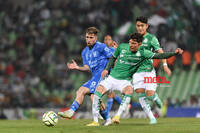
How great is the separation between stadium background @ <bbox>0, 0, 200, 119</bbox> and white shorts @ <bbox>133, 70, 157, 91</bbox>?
32.3 feet

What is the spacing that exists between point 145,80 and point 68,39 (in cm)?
1408

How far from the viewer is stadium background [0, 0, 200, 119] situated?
21.9 metres

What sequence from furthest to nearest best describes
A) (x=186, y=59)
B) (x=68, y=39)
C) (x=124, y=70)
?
(x=68, y=39)
(x=186, y=59)
(x=124, y=70)

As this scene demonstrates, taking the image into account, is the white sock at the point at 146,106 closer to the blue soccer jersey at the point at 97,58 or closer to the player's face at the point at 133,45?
the blue soccer jersey at the point at 97,58

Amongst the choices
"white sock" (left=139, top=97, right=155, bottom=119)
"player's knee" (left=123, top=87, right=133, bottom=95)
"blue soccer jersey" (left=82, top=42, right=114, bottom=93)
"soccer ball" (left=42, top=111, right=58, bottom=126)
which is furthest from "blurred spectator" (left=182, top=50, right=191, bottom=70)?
"soccer ball" (left=42, top=111, right=58, bottom=126)

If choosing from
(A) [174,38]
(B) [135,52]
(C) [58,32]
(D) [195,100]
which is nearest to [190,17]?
(A) [174,38]

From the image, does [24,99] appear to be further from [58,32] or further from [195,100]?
[195,100]

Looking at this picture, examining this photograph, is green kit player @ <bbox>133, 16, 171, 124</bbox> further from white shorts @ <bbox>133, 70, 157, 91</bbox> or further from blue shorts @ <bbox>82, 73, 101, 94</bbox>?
blue shorts @ <bbox>82, 73, 101, 94</bbox>

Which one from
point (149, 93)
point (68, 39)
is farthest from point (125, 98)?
point (68, 39)

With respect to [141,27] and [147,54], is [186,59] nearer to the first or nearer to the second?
[141,27]

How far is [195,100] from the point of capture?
2059 cm

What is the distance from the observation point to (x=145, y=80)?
1076cm

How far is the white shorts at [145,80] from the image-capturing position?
1072cm

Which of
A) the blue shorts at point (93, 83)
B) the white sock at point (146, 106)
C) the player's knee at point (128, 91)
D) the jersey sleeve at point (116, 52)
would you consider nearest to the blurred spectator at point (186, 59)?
the white sock at point (146, 106)
